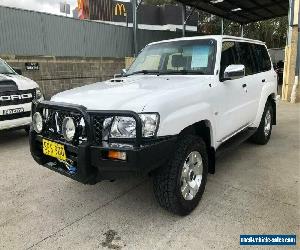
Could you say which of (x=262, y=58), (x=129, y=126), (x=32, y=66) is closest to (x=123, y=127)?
(x=129, y=126)

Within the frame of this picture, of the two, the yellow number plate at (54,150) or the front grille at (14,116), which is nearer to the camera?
the yellow number plate at (54,150)

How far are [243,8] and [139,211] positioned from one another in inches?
598

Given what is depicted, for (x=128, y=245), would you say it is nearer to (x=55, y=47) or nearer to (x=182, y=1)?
(x=55, y=47)

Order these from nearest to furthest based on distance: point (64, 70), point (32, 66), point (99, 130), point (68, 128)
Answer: point (99, 130) → point (68, 128) → point (32, 66) → point (64, 70)

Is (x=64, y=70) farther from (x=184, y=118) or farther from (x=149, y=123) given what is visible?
(x=149, y=123)

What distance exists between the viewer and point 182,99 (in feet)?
9.55

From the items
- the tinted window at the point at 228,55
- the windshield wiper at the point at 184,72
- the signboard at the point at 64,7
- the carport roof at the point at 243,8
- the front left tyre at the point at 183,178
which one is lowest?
the front left tyre at the point at 183,178

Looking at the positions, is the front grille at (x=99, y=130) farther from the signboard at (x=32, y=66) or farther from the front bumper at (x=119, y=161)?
the signboard at (x=32, y=66)

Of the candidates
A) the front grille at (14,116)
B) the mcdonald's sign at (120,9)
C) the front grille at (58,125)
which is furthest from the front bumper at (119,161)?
the mcdonald's sign at (120,9)

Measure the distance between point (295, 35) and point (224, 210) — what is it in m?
9.36

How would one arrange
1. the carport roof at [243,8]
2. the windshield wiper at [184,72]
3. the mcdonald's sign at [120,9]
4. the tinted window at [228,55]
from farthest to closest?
the mcdonald's sign at [120,9] → the carport roof at [243,8] → the tinted window at [228,55] → the windshield wiper at [184,72]

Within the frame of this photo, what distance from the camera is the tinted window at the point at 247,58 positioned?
449cm

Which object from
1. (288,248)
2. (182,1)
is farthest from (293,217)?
(182,1)

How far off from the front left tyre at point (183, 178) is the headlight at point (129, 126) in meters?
0.41
